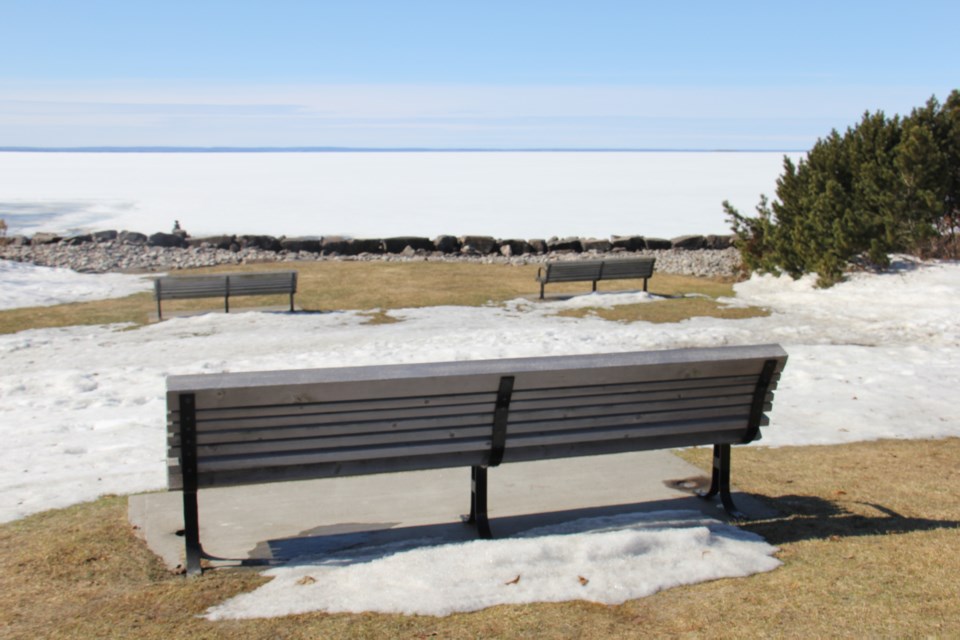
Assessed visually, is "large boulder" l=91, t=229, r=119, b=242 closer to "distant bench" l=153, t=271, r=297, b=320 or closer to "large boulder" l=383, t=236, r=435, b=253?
"large boulder" l=383, t=236, r=435, b=253

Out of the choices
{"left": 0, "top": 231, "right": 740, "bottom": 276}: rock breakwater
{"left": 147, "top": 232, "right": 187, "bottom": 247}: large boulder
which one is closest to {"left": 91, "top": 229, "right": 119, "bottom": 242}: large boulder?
{"left": 0, "top": 231, "right": 740, "bottom": 276}: rock breakwater

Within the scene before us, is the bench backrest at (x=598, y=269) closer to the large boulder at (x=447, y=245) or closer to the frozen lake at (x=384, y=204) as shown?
the large boulder at (x=447, y=245)

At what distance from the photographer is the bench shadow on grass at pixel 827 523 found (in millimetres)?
5059

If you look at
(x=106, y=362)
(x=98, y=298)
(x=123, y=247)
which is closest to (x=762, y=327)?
(x=106, y=362)

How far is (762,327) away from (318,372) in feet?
36.8

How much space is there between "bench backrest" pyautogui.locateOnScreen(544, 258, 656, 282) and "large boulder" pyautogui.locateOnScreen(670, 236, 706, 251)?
992 centimetres

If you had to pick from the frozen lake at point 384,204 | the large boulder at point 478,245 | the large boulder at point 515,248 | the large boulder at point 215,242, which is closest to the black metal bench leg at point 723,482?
the large boulder at point 515,248

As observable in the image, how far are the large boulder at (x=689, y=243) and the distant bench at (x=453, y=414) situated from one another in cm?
2286

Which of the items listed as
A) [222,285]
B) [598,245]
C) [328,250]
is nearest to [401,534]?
[222,285]

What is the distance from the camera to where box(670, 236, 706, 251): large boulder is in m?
27.6

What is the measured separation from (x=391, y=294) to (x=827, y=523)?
13.7 m

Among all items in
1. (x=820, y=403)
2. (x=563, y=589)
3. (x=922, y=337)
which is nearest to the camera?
(x=563, y=589)

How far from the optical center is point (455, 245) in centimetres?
2700

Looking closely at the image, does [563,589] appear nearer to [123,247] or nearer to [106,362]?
[106,362]
